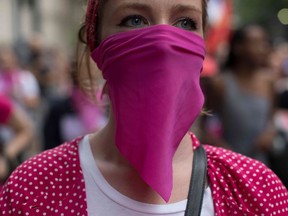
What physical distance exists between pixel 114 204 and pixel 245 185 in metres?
0.41

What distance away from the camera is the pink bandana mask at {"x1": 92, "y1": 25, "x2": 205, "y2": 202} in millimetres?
2168

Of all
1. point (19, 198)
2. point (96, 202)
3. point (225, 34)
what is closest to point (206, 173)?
point (96, 202)

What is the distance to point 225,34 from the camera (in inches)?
348

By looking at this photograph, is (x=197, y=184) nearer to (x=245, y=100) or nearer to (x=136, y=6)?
(x=136, y=6)

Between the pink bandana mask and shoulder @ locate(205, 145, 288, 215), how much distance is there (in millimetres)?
208

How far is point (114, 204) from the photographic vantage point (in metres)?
2.25

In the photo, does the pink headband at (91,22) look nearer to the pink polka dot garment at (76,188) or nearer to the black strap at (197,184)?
the pink polka dot garment at (76,188)

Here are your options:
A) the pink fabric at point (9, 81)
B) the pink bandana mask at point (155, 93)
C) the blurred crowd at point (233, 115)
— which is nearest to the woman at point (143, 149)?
the pink bandana mask at point (155, 93)

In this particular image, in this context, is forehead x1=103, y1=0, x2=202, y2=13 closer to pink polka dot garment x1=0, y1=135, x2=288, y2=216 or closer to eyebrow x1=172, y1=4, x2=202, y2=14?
eyebrow x1=172, y1=4, x2=202, y2=14

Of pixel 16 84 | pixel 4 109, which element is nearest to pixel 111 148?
pixel 4 109

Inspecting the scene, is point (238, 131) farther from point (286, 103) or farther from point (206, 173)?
point (206, 173)

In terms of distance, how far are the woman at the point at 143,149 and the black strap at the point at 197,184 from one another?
0.02 metres

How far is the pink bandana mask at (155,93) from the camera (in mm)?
2168

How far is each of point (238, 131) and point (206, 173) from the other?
125 inches
